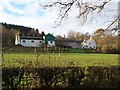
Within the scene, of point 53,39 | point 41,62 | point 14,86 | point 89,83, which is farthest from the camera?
point 53,39

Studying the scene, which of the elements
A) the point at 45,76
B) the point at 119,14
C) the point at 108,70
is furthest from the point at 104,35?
the point at 45,76

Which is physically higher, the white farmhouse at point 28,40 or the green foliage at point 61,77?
the white farmhouse at point 28,40

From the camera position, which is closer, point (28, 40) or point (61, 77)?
point (61, 77)

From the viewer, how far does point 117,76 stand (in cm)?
1164

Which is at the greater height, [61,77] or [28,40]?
[28,40]

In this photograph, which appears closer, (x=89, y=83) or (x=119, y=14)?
(x=89, y=83)

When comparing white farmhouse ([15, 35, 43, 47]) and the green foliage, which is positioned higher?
white farmhouse ([15, 35, 43, 47])

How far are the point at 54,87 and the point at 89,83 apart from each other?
1.58 metres

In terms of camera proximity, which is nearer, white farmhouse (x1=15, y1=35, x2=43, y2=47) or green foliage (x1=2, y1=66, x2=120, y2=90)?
green foliage (x1=2, y1=66, x2=120, y2=90)

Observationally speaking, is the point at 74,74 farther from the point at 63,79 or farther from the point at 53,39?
the point at 53,39

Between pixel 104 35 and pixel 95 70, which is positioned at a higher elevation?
pixel 104 35

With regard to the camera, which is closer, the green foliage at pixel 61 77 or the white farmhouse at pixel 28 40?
the green foliage at pixel 61 77

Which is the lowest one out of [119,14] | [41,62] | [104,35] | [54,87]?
[54,87]

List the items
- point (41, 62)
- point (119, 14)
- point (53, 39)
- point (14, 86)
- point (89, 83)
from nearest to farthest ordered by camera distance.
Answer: point (14, 86), point (89, 83), point (41, 62), point (119, 14), point (53, 39)
